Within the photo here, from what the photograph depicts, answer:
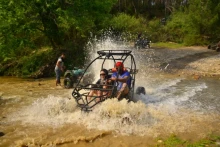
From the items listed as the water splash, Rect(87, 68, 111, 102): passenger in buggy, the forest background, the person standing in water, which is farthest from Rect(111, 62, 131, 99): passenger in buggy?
the forest background

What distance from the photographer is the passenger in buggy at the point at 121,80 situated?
8.70 m

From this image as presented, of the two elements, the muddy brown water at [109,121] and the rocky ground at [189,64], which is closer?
the muddy brown water at [109,121]

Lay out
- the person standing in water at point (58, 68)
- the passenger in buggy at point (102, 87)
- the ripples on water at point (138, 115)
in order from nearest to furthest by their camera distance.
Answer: the ripples on water at point (138, 115) < the passenger in buggy at point (102, 87) < the person standing in water at point (58, 68)

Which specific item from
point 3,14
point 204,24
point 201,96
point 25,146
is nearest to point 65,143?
point 25,146

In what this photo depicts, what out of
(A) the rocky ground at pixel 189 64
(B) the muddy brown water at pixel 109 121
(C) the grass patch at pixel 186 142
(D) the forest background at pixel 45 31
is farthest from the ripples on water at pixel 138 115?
(D) the forest background at pixel 45 31

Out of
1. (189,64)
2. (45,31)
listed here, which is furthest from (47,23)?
(189,64)

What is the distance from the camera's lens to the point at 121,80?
884cm

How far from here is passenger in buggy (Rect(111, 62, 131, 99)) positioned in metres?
8.70

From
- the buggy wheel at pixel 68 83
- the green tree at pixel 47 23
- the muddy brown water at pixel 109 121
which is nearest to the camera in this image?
the muddy brown water at pixel 109 121

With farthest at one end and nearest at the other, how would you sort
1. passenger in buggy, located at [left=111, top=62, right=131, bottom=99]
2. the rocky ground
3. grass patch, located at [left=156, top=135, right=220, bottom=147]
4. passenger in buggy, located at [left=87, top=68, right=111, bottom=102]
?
1. the rocky ground
2. passenger in buggy, located at [left=111, top=62, right=131, bottom=99]
3. passenger in buggy, located at [left=87, top=68, right=111, bottom=102]
4. grass patch, located at [left=156, top=135, right=220, bottom=147]

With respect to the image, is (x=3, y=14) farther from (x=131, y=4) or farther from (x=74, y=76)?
(x=131, y=4)

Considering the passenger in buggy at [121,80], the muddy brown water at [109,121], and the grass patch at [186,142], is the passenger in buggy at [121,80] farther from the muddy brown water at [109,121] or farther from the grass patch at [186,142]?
the grass patch at [186,142]

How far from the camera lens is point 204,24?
90.1ft

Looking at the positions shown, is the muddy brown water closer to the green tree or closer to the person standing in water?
the person standing in water
